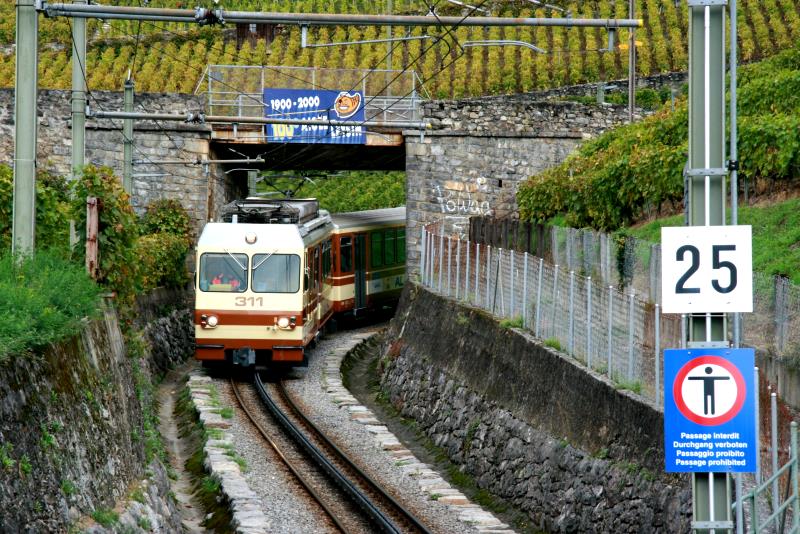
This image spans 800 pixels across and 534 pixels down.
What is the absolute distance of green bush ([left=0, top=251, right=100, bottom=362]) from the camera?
35.5 ft

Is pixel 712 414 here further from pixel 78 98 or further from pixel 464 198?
pixel 464 198

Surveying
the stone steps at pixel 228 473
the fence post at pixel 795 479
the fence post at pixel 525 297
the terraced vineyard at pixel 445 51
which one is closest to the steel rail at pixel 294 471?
the stone steps at pixel 228 473

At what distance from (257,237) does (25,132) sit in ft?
39.0

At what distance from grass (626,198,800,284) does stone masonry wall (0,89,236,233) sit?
15.6 metres

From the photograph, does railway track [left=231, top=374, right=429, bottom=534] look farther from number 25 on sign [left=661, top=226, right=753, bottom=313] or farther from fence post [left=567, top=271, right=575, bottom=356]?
number 25 on sign [left=661, top=226, right=753, bottom=313]

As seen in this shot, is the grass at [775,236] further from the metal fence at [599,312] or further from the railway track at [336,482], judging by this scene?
the railway track at [336,482]

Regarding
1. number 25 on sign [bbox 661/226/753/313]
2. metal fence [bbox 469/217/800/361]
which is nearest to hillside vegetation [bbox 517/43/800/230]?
metal fence [bbox 469/217/800/361]

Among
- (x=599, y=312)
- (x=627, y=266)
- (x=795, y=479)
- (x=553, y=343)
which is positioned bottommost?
(x=795, y=479)

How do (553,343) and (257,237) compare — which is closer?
(553,343)

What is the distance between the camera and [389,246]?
39.5m

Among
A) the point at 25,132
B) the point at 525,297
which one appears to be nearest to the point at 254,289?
the point at 525,297

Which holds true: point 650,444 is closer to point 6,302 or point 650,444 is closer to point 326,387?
point 6,302

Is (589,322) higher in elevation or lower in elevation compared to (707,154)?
lower

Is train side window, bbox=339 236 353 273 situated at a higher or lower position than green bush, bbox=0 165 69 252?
lower
